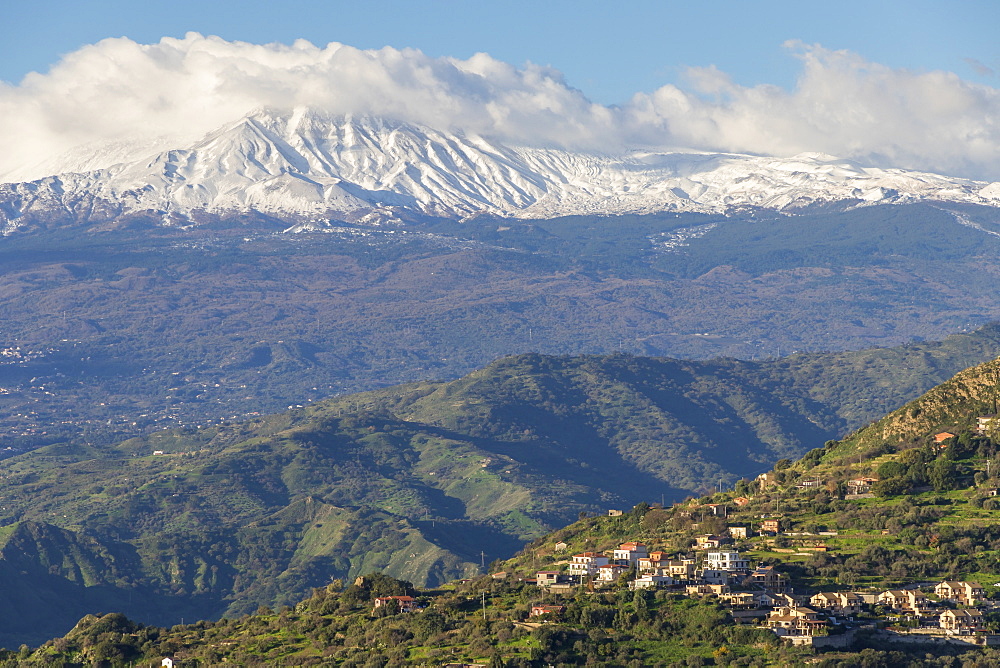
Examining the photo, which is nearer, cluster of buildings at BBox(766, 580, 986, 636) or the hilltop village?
cluster of buildings at BBox(766, 580, 986, 636)

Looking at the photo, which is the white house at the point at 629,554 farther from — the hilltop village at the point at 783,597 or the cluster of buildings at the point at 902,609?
the cluster of buildings at the point at 902,609

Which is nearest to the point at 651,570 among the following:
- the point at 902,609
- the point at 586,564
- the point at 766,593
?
the point at 586,564

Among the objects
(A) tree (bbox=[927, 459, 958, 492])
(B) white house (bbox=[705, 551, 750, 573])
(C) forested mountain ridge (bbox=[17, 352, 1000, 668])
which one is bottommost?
(C) forested mountain ridge (bbox=[17, 352, 1000, 668])

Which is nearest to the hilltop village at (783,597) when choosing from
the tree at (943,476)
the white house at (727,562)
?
the white house at (727,562)

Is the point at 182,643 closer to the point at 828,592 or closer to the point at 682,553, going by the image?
the point at 682,553

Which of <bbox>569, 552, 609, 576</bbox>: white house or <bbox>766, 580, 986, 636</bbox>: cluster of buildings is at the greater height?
<bbox>569, 552, 609, 576</bbox>: white house

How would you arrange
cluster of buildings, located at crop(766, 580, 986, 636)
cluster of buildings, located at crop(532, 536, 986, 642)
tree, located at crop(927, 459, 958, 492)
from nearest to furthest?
cluster of buildings, located at crop(766, 580, 986, 636) < cluster of buildings, located at crop(532, 536, 986, 642) < tree, located at crop(927, 459, 958, 492)

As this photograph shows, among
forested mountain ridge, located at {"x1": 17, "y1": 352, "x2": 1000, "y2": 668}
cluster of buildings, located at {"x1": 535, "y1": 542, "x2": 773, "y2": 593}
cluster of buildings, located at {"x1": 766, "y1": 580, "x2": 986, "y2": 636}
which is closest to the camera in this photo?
forested mountain ridge, located at {"x1": 17, "y1": 352, "x2": 1000, "y2": 668}

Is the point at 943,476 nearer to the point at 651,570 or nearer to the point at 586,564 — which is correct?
the point at 586,564

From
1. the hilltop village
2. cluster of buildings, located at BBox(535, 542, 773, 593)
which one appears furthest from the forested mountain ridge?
cluster of buildings, located at BBox(535, 542, 773, 593)

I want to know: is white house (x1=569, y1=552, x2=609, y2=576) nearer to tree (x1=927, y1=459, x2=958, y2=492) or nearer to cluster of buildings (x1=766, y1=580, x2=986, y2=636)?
cluster of buildings (x1=766, y1=580, x2=986, y2=636)

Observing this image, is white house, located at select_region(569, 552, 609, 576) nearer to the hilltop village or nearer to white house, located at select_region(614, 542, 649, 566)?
the hilltop village

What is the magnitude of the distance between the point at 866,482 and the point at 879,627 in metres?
33.0

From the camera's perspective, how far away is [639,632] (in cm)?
9231
